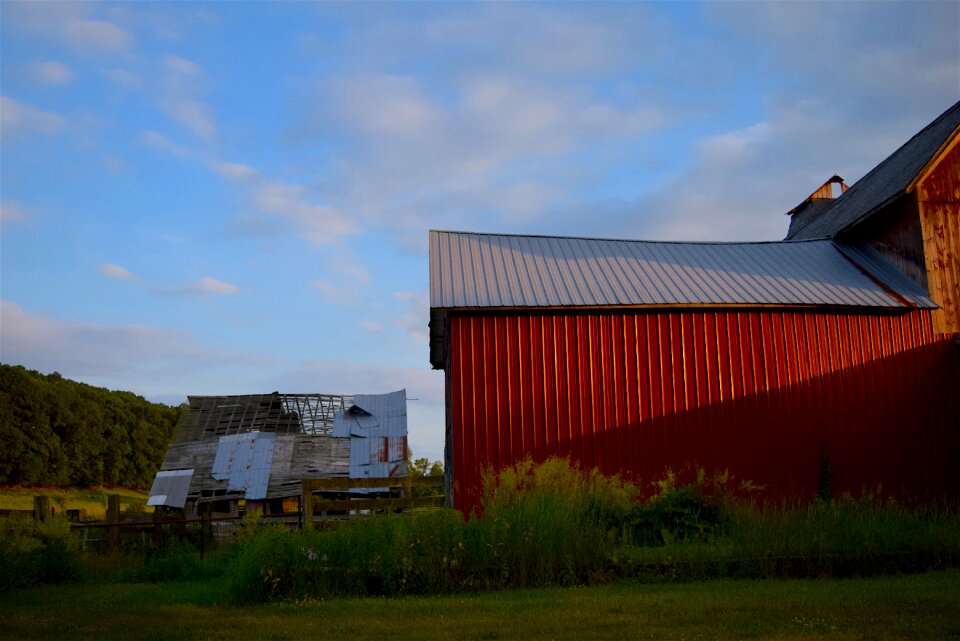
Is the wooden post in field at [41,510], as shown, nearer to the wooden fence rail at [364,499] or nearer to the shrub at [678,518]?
the wooden fence rail at [364,499]

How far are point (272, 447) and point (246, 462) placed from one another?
98 cm

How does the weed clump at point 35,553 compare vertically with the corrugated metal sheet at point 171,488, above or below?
below

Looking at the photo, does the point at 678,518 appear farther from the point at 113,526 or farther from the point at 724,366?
the point at 113,526

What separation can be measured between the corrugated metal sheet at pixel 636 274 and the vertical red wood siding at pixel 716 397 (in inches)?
14.8

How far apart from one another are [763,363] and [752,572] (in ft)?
24.0

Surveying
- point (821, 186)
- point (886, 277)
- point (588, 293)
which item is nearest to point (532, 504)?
point (588, 293)

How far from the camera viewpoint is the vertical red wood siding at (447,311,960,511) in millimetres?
16375

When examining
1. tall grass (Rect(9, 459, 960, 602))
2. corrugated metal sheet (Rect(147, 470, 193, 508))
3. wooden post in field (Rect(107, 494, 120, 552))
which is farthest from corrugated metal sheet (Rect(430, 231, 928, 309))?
corrugated metal sheet (Rect(147, 470, 193, 508))

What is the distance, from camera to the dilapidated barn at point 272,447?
94.9 ft

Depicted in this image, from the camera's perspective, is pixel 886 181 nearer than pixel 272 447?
Yes

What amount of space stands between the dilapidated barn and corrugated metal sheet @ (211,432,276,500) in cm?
3

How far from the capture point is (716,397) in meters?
17.0

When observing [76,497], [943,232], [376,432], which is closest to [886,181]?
[943,232]

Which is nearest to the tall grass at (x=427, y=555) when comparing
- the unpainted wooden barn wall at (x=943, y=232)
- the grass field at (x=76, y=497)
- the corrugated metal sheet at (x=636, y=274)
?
the corrugated metal sheet at (x=636, y=274)
